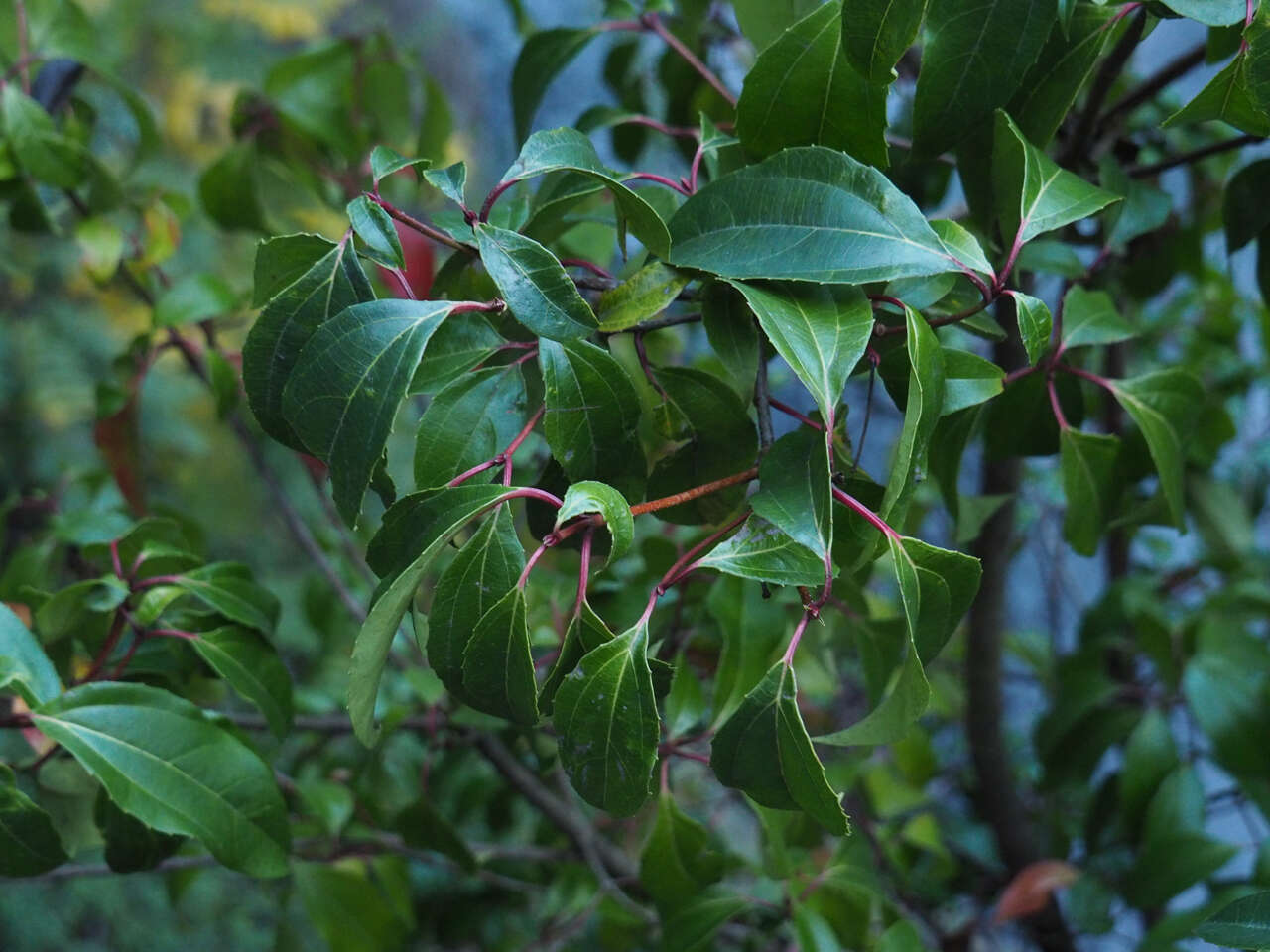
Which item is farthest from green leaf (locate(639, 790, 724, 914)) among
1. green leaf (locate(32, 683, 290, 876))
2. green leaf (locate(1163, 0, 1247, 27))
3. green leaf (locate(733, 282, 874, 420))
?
green leaf (locate(1163, 0, 1247, 27))

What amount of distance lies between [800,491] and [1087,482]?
8.4 inches

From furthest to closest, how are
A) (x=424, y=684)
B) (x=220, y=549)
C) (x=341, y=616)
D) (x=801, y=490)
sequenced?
(x=220, y=549)
(x=341, y=616)
(x=424, y=684)
(x=801, y=490)

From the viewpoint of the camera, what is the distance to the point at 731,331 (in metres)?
0.35

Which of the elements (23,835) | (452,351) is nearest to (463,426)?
(452,351)

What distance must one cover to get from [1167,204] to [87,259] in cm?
61

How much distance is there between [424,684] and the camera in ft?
2.00

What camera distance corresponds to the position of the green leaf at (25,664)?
1.31 feet

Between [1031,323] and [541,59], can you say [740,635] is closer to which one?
[1031,323]

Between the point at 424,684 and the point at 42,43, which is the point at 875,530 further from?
the point at 42,43

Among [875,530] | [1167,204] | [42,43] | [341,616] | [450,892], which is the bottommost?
[450,892]

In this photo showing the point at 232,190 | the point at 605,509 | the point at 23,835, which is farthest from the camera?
the point at 232,190

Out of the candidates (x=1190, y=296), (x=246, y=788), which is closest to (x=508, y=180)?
(x=246, y=788)

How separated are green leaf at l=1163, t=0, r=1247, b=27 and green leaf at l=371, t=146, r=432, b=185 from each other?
247 millimetres

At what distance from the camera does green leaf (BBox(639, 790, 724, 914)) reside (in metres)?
0.51
